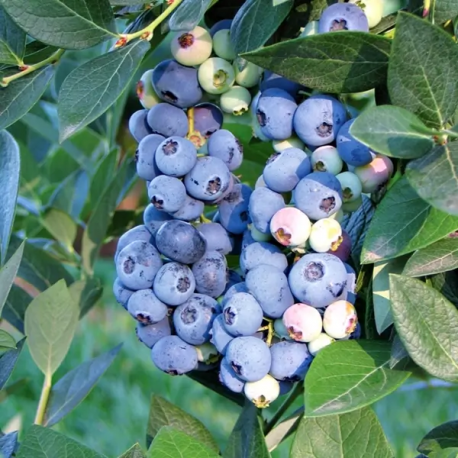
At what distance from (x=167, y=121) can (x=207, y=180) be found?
8cm

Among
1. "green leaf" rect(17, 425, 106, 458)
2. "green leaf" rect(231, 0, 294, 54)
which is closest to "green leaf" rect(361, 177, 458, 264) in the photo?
"green leaf" rect(231, 0, 294, 54)

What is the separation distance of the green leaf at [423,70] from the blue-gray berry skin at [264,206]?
0.52ft

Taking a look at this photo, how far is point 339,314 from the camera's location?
2.39ft

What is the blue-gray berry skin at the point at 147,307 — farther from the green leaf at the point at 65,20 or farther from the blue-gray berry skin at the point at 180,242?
the green leaf at the point at 65,20

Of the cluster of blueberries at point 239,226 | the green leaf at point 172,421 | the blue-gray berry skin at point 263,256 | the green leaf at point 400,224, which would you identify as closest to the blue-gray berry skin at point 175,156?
the cluster of blueberries at point 239,226

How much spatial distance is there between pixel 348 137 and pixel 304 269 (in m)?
0.12

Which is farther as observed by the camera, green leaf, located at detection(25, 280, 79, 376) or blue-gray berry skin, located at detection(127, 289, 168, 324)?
green leaf, located at detection(25, 280, 79, 376)

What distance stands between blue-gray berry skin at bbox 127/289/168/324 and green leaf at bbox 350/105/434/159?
1.01 feet

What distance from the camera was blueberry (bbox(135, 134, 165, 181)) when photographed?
2.66 feet

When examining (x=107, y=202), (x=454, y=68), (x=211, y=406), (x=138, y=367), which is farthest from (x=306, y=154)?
(x=138, y=367)

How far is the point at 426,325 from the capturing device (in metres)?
0.67

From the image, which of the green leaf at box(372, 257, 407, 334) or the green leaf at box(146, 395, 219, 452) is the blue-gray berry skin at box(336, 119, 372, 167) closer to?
the green leaf at box(372, 257, 407, 334)

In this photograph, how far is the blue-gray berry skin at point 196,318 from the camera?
79 cm

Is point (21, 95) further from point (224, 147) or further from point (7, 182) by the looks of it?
point (224, 147)
